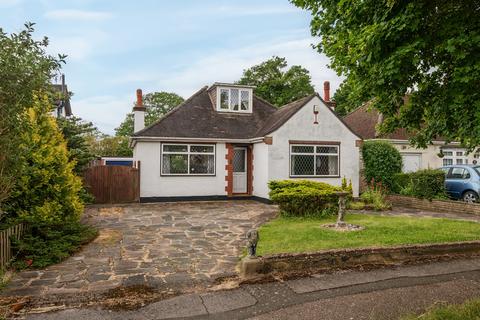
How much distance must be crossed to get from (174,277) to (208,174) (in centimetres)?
1168

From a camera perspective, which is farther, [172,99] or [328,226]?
[172,99]

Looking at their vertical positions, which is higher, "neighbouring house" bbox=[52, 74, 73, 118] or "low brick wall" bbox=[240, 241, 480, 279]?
"neighbouring house" bbox=[52, 74, 73, 118]

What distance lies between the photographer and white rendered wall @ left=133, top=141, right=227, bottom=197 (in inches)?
667

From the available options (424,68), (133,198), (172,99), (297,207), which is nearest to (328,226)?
(297,207)

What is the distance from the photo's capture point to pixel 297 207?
12070 millimetres

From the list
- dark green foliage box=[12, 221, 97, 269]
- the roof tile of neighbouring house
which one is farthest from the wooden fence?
the roof tile of neighbouring house

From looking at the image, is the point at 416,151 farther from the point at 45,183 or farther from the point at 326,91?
the point at 45,183

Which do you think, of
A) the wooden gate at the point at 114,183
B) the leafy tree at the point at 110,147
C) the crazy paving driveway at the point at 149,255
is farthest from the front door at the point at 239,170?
the leafy tree at the point at 110,147

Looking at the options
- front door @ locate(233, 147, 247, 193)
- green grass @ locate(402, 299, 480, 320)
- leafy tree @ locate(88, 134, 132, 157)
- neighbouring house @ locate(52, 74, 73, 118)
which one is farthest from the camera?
leafy tree @ locate(88, 134, 132, 157)

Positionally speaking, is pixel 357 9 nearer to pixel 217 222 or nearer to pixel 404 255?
pixel 404 255

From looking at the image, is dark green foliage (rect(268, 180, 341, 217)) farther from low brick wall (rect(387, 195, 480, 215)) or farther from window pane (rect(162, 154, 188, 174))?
window pane (rect(162, 154, 188, 174))

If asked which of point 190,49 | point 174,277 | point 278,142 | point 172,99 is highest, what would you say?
point 172,99

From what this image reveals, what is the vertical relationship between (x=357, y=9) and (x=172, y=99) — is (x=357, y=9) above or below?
below

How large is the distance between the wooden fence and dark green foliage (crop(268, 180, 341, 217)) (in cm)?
750
